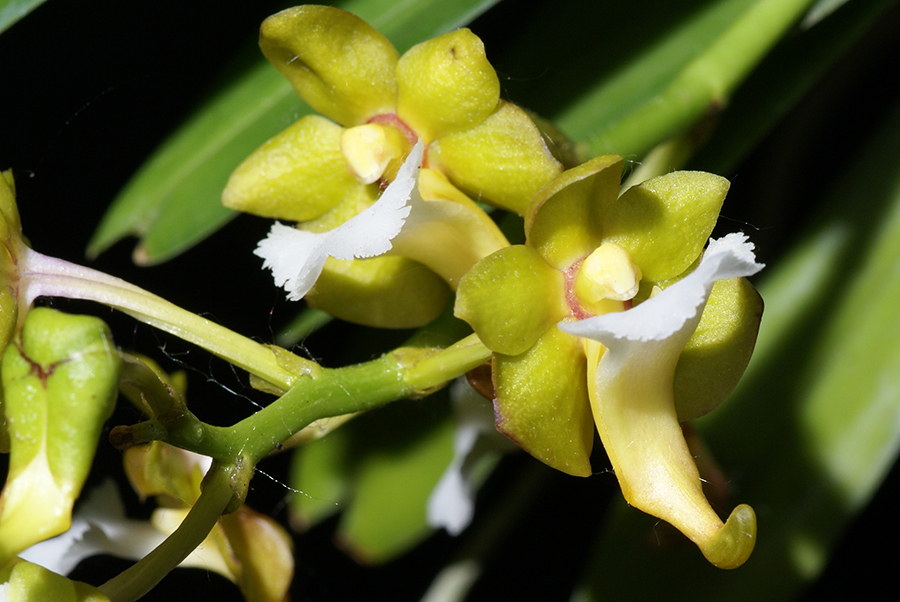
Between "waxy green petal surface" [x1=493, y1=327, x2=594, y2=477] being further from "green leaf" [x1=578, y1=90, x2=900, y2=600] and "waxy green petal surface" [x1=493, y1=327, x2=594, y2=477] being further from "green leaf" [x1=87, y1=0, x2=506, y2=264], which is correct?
"green leaf" [x1=578, y1=90, x2=900, y2=600]

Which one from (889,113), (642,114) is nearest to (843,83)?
(889,113)

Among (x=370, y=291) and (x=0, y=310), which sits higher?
(x=0, y=310)

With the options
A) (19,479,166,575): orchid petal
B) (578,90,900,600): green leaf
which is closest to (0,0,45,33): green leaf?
(19,479,166,575): orchid petal

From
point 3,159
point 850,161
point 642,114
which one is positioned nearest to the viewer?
point 642,114

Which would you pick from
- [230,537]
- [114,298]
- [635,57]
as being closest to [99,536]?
[230,537]

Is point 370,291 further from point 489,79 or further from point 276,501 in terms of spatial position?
point 276,501

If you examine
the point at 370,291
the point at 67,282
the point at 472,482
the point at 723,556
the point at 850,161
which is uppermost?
the point at 67,282

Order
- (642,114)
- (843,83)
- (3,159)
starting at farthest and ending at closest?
(843,83) → (3,159) → (642,114)
